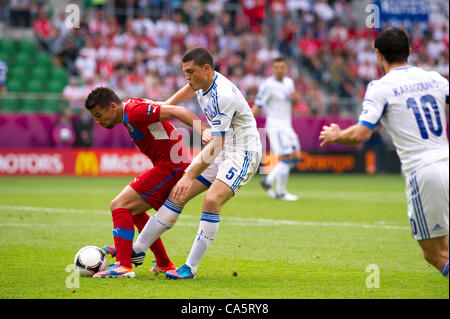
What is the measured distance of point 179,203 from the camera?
6859 millimetres

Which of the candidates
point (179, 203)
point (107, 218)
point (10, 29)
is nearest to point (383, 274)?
point (179, 203)

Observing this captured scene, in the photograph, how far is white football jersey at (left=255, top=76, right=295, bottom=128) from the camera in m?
15.1

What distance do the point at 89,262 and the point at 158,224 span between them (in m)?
0.77

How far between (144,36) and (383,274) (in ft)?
64.1

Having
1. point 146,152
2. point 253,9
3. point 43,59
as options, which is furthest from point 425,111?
point 253,9

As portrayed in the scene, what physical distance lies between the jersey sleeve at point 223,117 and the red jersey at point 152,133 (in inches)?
22.0

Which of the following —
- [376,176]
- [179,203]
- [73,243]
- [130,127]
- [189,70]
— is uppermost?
[189,70]

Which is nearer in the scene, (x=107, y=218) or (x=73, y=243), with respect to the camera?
(x=73, y=243)

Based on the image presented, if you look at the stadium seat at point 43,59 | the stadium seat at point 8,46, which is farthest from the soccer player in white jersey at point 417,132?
the stadium seat at point 8,46

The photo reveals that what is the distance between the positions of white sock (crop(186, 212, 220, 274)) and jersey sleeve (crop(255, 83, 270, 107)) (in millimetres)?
8216

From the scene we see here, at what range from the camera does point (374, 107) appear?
522 centimetres

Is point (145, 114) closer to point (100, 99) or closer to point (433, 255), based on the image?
point (100, 99)

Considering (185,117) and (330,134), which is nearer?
(330,134)
